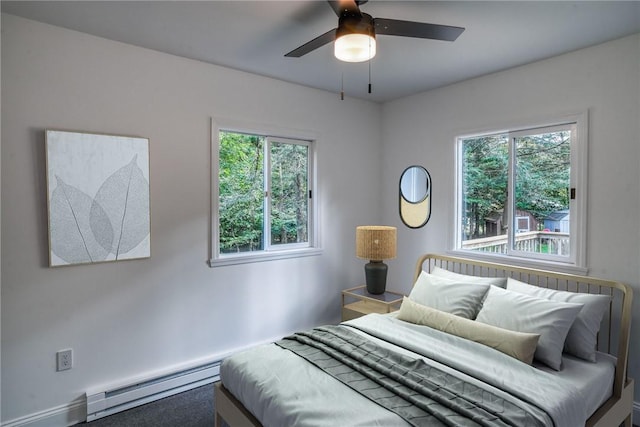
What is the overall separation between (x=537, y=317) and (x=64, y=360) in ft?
9.80

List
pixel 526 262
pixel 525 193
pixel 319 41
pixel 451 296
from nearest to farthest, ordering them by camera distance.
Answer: pixel 319 41
pixel 451 296
pixel 526 262
pixel 525 193

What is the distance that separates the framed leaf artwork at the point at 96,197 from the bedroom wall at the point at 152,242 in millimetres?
67

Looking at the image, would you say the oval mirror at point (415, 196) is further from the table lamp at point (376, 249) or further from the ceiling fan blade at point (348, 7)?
the ceiling fan blade at point (348, 7)

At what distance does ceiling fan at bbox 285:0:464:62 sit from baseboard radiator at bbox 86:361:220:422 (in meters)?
2.54

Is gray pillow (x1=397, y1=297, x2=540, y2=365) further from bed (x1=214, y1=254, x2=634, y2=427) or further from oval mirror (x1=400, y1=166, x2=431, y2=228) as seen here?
oval mirror (x1=400, y1=166, x2=431, y2=228)

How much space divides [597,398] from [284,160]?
2.83m

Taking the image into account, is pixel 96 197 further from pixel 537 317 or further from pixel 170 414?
pixel 537 317

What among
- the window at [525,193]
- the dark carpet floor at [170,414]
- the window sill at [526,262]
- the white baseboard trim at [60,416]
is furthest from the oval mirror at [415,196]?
the white baseboard trim at [60,416]

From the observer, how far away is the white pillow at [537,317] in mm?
2027

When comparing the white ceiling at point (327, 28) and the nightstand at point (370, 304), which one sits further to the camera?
the nightstand at point (370, 304)

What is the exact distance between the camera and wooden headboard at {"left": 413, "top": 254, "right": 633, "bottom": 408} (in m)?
2.13

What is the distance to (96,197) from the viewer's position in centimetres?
243

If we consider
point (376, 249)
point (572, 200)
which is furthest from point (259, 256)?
point (572, 200)

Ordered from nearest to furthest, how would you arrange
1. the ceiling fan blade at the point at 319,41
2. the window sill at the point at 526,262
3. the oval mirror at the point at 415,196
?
the ceiling fan blade at the point at 319,41 < the window sill at the point at 526,262 < the oval mirror at the point at 415,196
